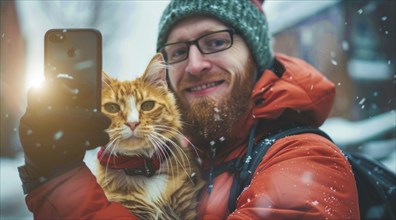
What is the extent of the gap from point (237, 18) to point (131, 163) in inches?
22.5

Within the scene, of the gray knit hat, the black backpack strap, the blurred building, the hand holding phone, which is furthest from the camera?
the blurred building

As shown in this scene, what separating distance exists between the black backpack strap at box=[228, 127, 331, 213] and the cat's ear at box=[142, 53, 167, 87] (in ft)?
0.93

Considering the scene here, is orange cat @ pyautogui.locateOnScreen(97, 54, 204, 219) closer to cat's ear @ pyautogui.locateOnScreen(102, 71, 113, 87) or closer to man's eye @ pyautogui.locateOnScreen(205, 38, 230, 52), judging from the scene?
cat's ear @ pyautogui.locateOnScreen(102, 71, 113, 87)

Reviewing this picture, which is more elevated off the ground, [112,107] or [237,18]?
[237,18]

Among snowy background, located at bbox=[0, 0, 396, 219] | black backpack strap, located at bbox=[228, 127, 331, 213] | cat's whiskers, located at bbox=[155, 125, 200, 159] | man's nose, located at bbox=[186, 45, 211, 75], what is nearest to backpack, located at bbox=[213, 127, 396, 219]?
black backpack strap, located at bbox=[228, 127, 331, 213]

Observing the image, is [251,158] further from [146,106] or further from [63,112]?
[63,112]

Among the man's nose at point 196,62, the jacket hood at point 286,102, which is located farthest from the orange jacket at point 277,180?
the man's nose at point 196,62

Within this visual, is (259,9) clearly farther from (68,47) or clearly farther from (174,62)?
(68,47)

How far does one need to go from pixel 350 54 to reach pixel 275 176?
1689 millimetres

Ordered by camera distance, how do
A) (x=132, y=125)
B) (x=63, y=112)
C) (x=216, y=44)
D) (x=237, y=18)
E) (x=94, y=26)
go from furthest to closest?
(x=237, y=18), (x=216, y=44), (x=94, y=26), (x=132, y=125), (x=63, y=112)

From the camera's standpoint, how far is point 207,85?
104 centimetres

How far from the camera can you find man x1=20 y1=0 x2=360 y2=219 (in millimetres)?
750

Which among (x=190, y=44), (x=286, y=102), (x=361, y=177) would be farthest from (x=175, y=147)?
(x=361, y=177)

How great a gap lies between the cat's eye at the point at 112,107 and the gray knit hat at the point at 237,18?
28 cm
